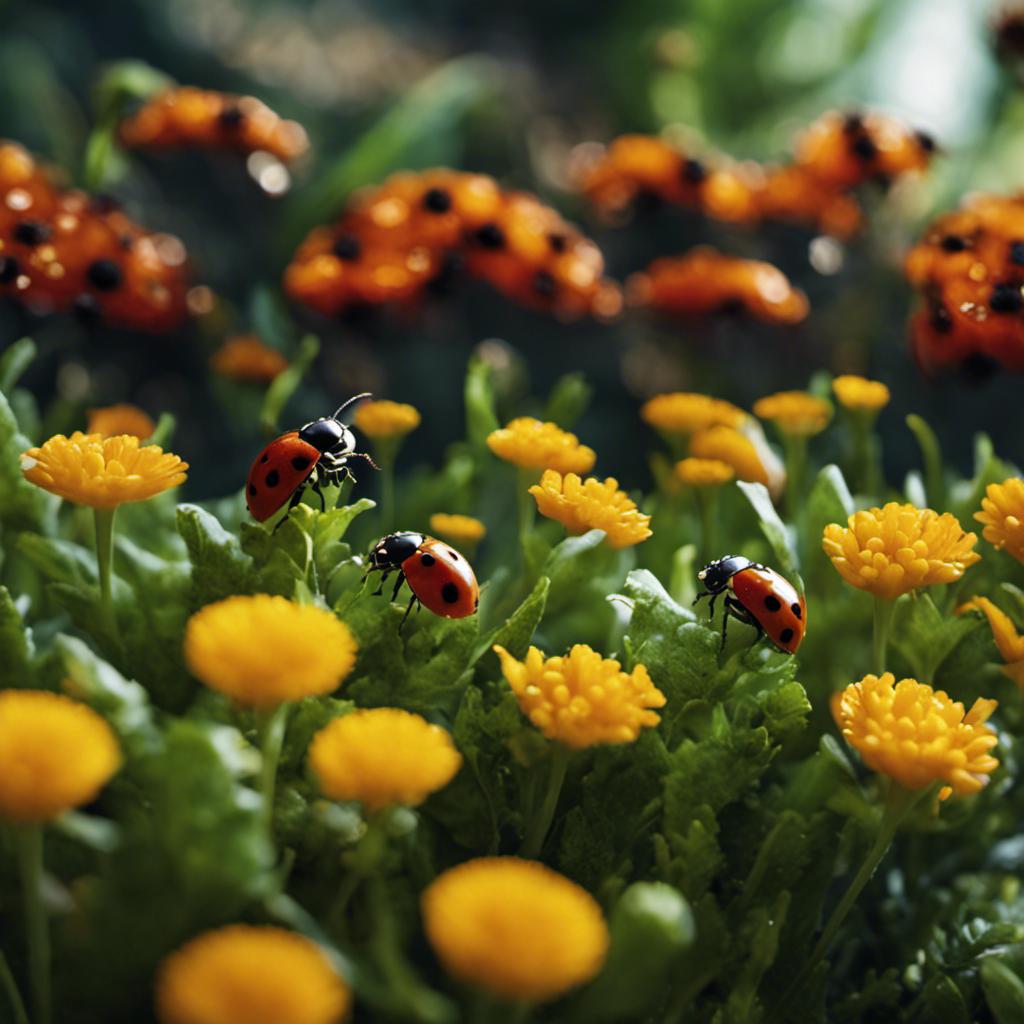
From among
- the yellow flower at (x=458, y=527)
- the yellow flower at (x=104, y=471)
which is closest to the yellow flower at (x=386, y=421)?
the yellow flower at (x=458, y=527)

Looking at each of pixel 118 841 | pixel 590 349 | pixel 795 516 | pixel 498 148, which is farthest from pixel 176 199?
pixel 118 841

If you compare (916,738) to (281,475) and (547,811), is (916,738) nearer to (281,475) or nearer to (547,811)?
(547,811)

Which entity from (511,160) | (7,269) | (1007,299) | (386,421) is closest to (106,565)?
(386,421)

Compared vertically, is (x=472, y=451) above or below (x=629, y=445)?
above

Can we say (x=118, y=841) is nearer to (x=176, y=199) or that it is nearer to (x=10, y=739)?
(x=10, y=739)

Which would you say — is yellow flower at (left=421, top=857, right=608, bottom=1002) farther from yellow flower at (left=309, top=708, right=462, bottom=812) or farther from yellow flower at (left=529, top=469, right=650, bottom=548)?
yellow flower at (left=529, top=469, right=650, bottom=548)

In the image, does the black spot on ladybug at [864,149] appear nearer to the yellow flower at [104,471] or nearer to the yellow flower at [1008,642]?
the yellow flower at [1008,642]
